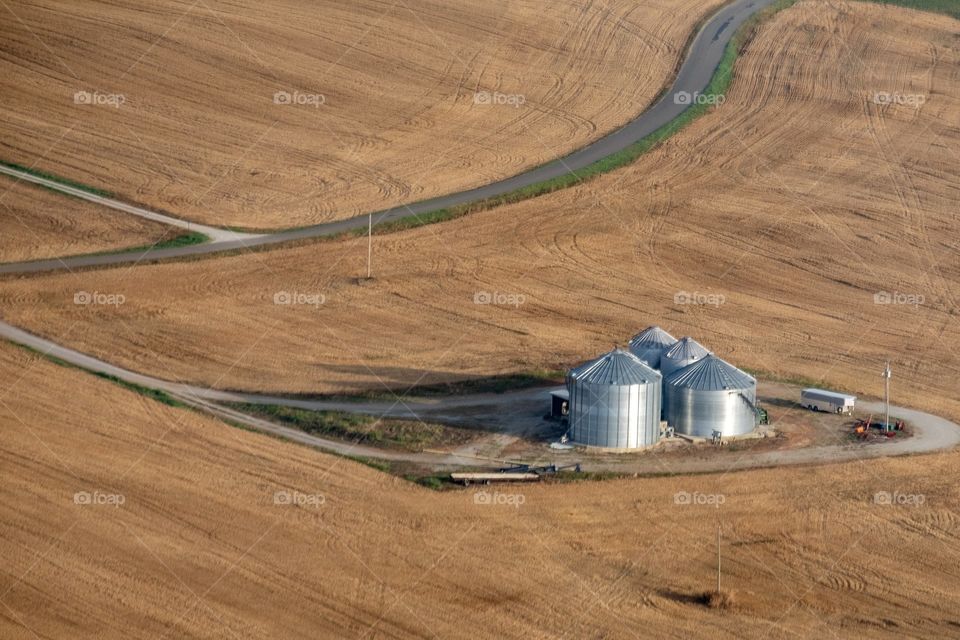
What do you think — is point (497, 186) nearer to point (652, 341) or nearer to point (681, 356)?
point (652, 341)

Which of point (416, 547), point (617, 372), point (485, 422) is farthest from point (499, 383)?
point (416, 547)

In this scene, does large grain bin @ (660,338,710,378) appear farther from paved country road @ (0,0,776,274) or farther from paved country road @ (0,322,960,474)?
paved country road @ (0,0,776,274)

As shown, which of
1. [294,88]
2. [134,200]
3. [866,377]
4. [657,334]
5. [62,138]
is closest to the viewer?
[657,334]

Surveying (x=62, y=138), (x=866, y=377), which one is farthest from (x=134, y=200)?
(x=866, y=377)

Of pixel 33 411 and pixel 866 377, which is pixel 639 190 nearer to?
pixel 866 377

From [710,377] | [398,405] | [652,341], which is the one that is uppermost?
[652,341]

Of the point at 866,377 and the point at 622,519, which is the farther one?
the point at 866,377

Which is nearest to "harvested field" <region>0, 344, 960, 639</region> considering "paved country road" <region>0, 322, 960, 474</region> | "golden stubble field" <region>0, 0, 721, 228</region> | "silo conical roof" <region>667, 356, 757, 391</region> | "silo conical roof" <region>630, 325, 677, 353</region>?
"paved country road" <region>0, 322, 960, 474</region>
